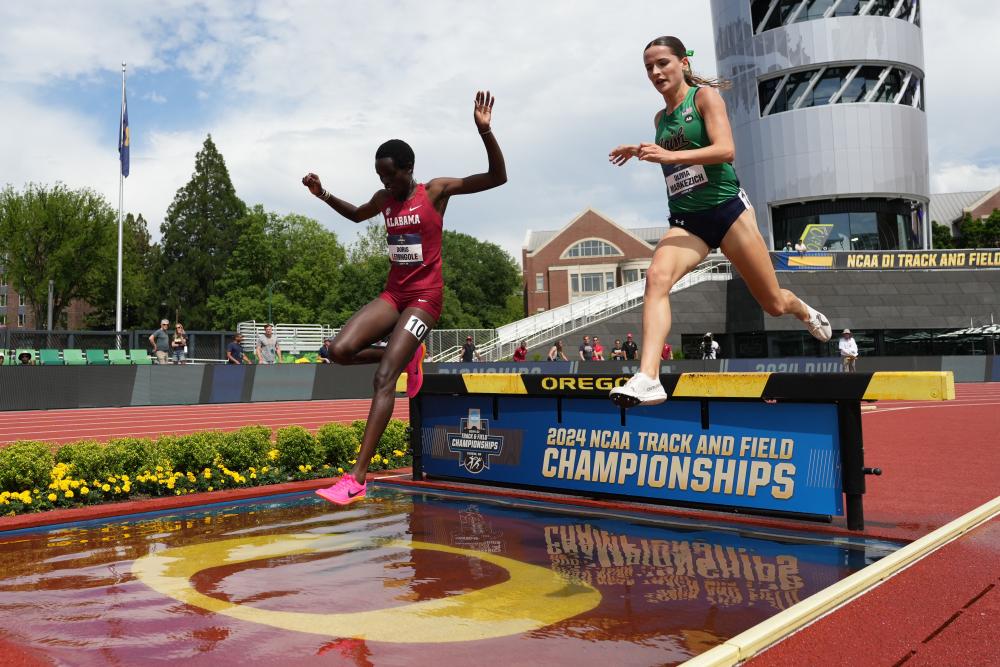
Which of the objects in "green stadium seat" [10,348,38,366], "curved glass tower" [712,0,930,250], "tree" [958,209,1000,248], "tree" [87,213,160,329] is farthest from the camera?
"tree" [958,209,1000,248]

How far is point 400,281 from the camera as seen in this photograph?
5172mm

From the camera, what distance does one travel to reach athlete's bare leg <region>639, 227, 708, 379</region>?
416 cm

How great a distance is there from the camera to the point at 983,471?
807cm

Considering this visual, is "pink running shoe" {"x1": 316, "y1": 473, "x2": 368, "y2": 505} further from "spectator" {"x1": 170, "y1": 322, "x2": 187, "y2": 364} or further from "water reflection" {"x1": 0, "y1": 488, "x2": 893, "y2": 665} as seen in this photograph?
"spectator" {"x1": 170, "y1": 322, "x2": 187, "y2": 364}

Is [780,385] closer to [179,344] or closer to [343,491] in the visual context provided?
[343,491]

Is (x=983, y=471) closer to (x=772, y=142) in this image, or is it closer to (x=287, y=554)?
(x=287, y=554)

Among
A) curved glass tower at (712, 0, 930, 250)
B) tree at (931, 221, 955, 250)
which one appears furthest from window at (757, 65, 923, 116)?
tree at (931, 221, 955, 250)

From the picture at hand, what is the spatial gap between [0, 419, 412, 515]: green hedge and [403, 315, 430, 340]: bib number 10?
365cm

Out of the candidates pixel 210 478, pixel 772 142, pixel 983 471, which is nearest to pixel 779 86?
pixel 772 142

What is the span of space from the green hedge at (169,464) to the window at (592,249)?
233 ft

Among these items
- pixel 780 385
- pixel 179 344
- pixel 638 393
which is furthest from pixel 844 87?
pixel 638 393

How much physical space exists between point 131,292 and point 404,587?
257 ft

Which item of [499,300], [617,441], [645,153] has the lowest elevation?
[617,441]

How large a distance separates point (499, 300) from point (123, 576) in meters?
97.2
